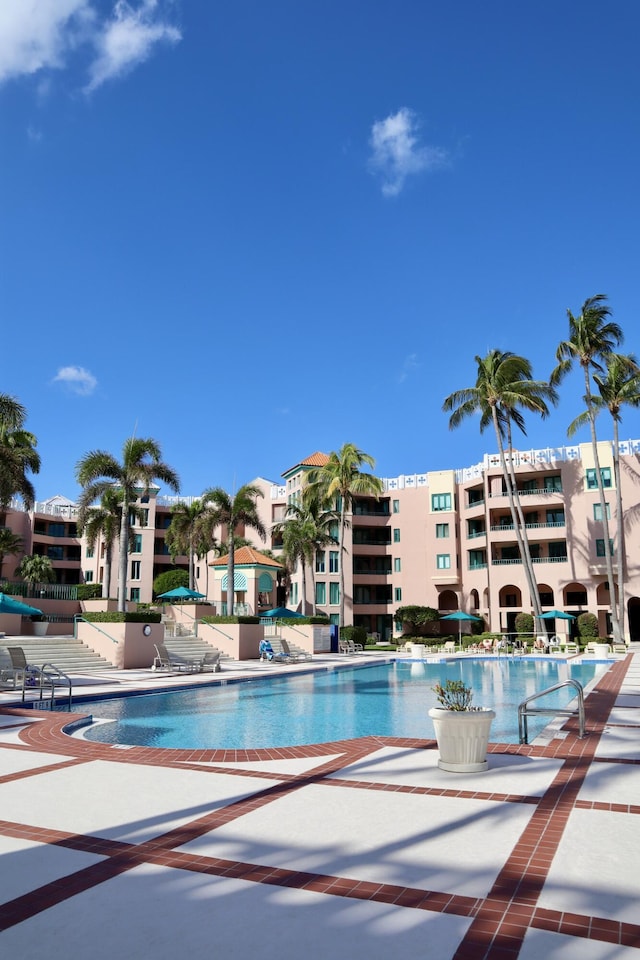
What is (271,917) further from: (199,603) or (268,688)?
(199,603)

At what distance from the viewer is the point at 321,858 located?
5227 mm

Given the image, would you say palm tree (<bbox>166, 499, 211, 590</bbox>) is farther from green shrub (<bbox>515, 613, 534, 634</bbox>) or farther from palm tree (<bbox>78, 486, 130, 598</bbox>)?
green shrub (<bbox>515, 613, 534, 634</bbox>)

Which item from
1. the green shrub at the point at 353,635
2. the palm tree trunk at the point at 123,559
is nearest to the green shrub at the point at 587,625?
the green shrub at the point at 353,635

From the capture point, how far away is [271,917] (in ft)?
13.9

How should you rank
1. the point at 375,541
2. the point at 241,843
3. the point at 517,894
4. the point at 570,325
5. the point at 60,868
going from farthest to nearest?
the point at 375,541 < the point at 570,325 < the point at 241,843 < the point at 60,868 < the point at 517,894

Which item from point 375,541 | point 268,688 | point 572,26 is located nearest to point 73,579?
point 375,541

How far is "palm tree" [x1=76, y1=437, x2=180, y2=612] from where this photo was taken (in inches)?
1117

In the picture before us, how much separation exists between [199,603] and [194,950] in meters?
36.7

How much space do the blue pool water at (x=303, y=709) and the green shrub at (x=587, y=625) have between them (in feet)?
54.0

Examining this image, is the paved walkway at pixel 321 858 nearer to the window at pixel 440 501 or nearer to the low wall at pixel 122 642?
the low wall at pixel 122 642

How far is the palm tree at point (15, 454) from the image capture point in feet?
81.4

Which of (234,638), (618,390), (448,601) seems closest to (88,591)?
(234,638)

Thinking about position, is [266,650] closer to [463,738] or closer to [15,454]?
[15,454]

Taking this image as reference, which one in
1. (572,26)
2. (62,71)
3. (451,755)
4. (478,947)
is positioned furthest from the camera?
(62,71)
